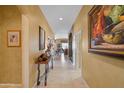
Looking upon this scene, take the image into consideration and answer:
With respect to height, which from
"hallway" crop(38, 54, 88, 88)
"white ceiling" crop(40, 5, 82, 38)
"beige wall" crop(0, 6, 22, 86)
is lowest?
"hallway" crop(38, 54, 88, 88)

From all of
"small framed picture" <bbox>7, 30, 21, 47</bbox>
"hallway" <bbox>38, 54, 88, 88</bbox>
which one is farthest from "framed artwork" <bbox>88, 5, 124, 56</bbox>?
"small framed picture" <bbox>7, 30, 21, 47</bbox>

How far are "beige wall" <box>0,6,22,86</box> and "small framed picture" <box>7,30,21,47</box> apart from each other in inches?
3.4

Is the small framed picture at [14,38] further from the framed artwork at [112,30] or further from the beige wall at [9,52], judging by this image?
the framed artwork at [112,30]

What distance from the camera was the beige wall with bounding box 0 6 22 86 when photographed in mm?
4113

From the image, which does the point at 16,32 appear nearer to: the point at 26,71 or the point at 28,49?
the point at 28,49

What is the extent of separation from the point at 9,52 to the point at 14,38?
0.43m

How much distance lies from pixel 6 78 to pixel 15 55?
72 cm

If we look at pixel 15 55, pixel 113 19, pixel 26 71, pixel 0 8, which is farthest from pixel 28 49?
pixel 113 19

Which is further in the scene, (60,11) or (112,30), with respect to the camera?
(60,11)

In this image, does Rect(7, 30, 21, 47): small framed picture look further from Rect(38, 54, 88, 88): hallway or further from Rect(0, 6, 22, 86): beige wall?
Rect(38, 54, 88, 88): hallway

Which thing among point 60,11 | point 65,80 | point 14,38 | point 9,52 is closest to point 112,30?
point 14,38

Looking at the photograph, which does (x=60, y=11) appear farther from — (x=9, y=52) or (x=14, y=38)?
(x=9, y=52)

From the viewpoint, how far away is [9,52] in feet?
13.6

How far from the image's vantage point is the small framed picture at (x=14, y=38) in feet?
13.5
